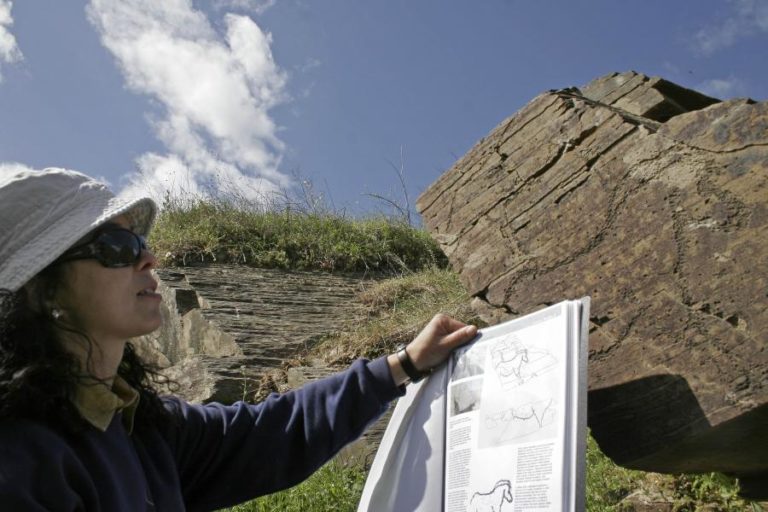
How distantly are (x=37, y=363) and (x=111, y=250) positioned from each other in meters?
0.33

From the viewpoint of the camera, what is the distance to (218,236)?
7.55 m

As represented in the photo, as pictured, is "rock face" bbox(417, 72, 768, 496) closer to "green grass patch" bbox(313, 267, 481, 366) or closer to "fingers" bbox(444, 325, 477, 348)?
"fingers" bbox(444, 325, 477, 348)

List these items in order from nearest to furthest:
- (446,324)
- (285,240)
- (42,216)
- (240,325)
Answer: (42,216) → (446,324) → (240,325) → (285,240)

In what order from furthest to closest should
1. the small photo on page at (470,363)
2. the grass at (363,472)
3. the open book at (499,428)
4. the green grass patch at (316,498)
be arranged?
the green grass patch at (316,498), the grass at (363,472), the small photo on page at (470,363), the open book at (499,428)

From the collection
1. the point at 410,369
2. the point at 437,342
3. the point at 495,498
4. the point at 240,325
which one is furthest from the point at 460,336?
the point at 240,325

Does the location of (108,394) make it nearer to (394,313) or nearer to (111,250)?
(111,250)

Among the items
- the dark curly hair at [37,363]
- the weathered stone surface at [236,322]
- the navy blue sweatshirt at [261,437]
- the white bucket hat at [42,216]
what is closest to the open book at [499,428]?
the navy blue sweatshirt at [261,437]

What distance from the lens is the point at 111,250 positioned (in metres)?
1.82

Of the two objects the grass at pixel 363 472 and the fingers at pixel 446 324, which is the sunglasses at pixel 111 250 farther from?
the grass at pixel 363 472

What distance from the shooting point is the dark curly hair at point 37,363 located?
5.27ft

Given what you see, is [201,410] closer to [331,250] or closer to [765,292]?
[765,292]

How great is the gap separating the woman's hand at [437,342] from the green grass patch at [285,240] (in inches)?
211

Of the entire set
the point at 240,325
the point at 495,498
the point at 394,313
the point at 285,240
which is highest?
the point at 285,240

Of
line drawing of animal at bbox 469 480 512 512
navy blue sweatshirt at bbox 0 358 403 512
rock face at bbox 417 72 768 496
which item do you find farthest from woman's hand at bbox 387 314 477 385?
line drawing of animal at bbox 469 480 512 512
